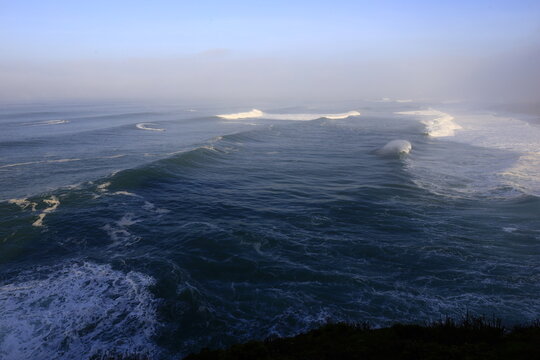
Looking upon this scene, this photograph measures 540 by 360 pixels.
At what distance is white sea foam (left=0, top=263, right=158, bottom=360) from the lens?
9.05 metres

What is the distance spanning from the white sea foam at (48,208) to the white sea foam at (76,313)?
513 cm

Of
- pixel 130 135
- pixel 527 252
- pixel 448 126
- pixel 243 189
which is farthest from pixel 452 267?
pixel 448 126

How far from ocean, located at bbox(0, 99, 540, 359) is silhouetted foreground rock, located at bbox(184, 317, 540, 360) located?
1264 mm

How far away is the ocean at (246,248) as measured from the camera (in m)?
9.95

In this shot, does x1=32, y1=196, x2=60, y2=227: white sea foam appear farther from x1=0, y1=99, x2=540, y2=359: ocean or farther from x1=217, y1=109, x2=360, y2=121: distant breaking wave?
x1=217, y1=109, x2=360, y2=121: distant breaking wave

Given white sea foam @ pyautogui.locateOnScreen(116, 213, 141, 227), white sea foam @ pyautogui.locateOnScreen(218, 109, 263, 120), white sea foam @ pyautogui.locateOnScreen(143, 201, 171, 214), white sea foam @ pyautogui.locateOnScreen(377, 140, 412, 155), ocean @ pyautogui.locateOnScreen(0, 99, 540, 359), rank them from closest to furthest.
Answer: ocean @ pyautogui.locateOnScreen(0, 99, 540, 359) < white sea foam @ pyautogui.locateOnScreen(116, 213, 141, 227) < white sea foam @ pyautogui.locateOnScreen(143, 201, 171, 214) < white sea foam @ pyautogui.locateOnScreen(377, 140, 412, 155) < white sea foam @ pyautogui.locateOnScreen(218, 109, 263, 120)

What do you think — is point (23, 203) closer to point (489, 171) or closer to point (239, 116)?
point (489, 171)

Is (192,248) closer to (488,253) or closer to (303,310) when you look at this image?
(303,310)

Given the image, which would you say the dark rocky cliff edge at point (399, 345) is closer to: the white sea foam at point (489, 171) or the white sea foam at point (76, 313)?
the white sea foam at point (76, 313)

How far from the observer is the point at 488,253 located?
13.5 meters

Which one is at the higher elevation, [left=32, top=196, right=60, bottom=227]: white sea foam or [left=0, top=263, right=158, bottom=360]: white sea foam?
[left=32, top=196, right=60, bottom=227]: white sea foam

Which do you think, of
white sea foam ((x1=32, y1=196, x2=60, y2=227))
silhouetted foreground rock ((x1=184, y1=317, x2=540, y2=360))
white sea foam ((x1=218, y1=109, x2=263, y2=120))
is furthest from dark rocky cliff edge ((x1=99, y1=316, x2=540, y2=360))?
white sea foam ((x1=218, y1=109, x2=263, y2=120))

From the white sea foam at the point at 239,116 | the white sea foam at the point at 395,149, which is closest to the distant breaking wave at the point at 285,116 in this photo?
the white sea foam at the point at 239,116

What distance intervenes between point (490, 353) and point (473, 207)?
13.6m
